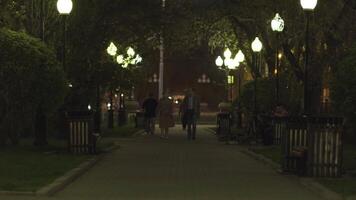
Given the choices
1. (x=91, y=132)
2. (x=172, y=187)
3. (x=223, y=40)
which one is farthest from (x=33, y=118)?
(x=223, y=40)

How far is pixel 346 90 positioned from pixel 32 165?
6.38m

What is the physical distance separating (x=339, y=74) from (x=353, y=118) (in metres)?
0.87

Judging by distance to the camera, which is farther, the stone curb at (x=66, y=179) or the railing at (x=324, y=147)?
the railing at (x=324, y=147)

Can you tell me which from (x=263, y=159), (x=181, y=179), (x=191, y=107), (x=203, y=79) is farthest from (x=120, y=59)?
(x=203, y=79)

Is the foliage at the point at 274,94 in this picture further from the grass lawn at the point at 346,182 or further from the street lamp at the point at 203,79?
the street lamp at the point at 203,79

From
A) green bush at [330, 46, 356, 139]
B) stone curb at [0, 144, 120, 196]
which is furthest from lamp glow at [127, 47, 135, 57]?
green bush at [330, 46, 356, 139]

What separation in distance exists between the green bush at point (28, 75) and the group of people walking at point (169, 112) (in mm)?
9951

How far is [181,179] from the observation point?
1496cm

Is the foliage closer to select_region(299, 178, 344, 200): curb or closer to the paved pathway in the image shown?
the paved pathway

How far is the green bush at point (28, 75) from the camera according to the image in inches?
737

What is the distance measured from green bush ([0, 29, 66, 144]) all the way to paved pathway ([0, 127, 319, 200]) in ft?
6.85

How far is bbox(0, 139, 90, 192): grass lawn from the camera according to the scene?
13.1 meters

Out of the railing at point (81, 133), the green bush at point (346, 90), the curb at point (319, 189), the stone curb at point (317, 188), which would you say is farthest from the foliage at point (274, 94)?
the curb at point (319, 189)

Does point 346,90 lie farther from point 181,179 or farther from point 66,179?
point 66,179
